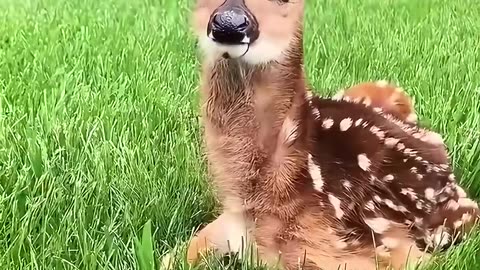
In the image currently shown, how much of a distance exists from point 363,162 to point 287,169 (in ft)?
0.48

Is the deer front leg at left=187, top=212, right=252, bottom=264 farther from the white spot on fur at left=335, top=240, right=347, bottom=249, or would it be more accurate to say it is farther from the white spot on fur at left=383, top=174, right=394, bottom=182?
the white spot on fur at left=383, top=174, right=394, bottom=182

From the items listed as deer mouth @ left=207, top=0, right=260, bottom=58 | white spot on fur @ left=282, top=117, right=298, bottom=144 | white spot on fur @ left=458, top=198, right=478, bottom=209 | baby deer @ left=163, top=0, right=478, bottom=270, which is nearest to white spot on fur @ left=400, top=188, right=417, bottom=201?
baby deer @ left=163, top=0, right=478, bottom=270

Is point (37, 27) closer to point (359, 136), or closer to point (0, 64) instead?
point (0, 64)

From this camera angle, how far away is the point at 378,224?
120 centimetres

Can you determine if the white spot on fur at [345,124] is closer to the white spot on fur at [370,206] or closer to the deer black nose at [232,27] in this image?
the white spot on fur at [370,206]

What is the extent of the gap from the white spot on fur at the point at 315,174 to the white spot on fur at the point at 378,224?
9 centimetres

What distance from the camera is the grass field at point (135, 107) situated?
1308mm

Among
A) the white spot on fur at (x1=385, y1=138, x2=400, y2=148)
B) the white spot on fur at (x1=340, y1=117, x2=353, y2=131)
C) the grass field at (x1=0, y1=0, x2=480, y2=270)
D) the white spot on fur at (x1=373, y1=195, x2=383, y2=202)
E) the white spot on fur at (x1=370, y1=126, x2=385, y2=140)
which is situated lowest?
the grass field at (x1=0, y1=0, x2=480, y2=270)

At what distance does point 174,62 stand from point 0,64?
0.49m

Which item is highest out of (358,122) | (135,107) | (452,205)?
(358,122)

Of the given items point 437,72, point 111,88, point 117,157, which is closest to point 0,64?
point 111,88

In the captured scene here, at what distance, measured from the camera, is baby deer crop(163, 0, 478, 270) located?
3.59 feet

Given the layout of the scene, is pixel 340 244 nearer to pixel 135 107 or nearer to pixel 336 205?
pixel 336 205

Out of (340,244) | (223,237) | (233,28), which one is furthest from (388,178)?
(233,28)
